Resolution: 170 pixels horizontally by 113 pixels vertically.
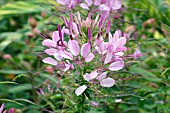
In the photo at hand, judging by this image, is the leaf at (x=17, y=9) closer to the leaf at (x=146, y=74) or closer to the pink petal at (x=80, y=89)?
the leaf at (x=146, y=74)

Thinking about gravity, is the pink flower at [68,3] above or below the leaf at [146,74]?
above

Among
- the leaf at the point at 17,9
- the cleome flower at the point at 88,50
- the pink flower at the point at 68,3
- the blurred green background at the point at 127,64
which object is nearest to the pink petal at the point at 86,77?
the cleome flower at the point at 88,50

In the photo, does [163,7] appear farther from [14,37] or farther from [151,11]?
Answer: [14,37]

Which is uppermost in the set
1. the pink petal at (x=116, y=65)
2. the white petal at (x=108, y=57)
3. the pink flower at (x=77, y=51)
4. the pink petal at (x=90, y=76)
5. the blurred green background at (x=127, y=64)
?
the pink flower at (x=77, y=51)

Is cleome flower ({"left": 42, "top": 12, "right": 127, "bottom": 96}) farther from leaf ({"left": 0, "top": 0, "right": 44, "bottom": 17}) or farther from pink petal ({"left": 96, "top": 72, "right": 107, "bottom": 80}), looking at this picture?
leaf ({"left": 0, "top": 0, "right": 44, "bottom": 17})

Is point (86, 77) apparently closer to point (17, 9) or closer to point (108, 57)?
point (108, 57)

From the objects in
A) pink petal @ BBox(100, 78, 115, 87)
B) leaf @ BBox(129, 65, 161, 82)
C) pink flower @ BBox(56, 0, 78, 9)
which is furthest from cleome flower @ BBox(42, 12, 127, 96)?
leaf @ BBox(129, 65, 161, 82)

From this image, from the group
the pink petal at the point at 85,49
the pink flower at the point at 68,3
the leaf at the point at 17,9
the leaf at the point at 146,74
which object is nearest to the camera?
the pink petal at the point at 85,49

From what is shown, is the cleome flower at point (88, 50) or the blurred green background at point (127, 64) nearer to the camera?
the cleome flower at point (88, 50)
